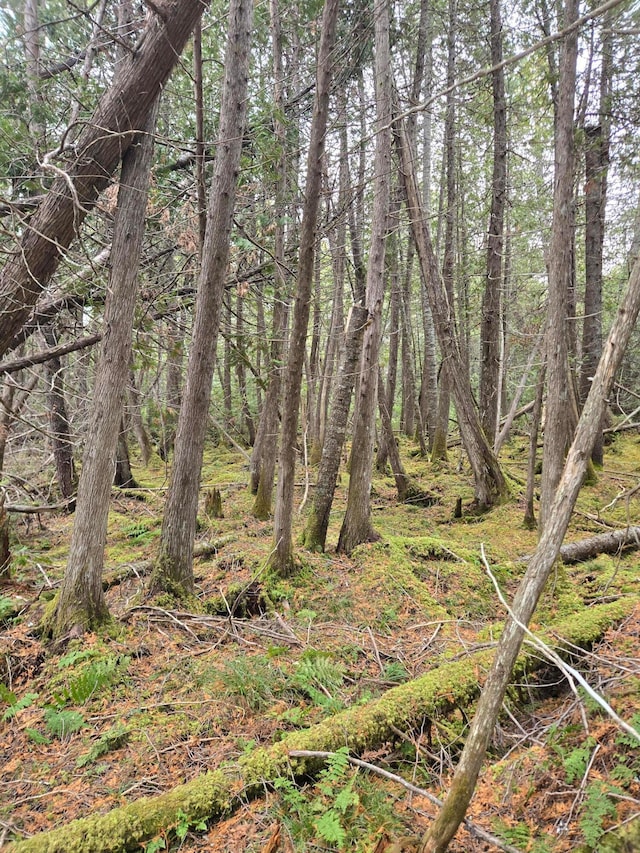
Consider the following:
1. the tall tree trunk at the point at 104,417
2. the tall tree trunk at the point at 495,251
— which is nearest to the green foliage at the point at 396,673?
the tall tree trunk at the point at 104,417

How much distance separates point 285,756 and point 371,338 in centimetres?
452

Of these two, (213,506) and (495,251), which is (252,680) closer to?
(213,506)

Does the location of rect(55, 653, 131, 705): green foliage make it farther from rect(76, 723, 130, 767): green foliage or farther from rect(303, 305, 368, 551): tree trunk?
rect(303, 305, 368, 551): tree trunk

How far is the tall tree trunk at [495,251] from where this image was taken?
26.1 ft

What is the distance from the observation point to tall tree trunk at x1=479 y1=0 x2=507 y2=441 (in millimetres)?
7941

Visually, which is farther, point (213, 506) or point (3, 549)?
point (213, 506)

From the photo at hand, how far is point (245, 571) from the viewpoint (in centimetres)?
545

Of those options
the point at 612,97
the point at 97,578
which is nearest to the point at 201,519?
the point at 97,578

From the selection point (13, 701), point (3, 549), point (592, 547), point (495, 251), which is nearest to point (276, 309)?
point (495, 251)

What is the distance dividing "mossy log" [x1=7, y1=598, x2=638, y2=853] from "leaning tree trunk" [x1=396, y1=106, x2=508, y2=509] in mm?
4357

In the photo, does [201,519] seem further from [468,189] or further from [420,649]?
[468,189]

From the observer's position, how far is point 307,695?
11.0ft

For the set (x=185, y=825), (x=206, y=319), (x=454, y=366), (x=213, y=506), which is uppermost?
(x=454, y=366)

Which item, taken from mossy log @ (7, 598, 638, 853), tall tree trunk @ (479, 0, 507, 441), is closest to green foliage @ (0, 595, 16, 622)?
mossy log @ (7, 598, 638, 853)
